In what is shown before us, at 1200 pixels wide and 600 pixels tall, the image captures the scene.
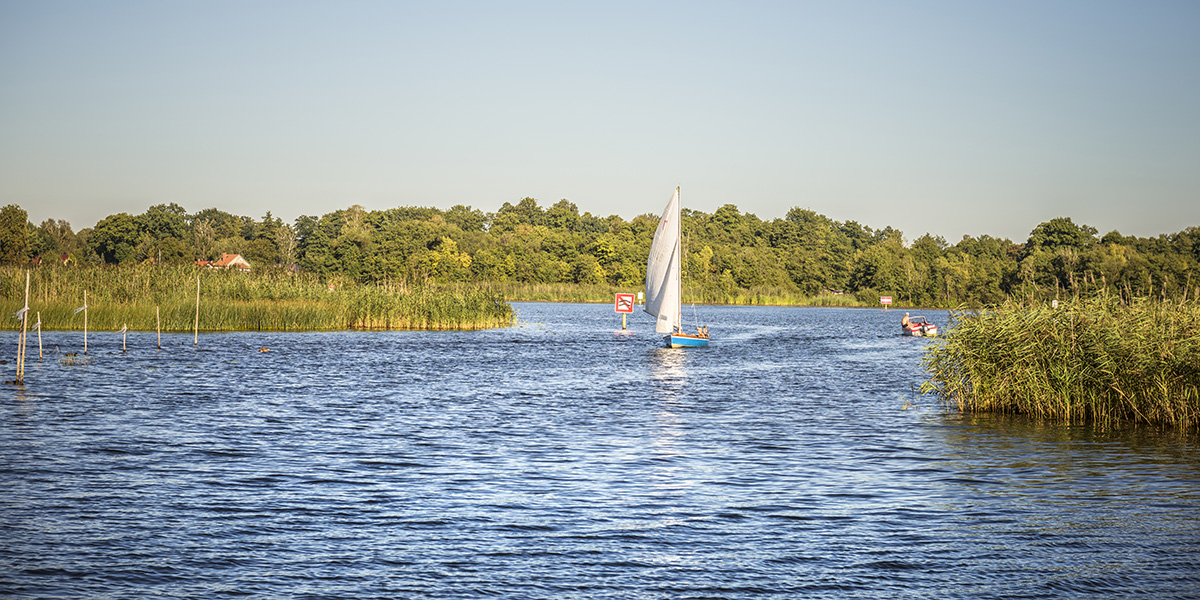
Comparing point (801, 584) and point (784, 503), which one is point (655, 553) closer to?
point (801, 584)

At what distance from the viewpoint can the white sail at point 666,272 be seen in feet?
169

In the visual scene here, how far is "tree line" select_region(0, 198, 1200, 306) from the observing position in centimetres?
14425

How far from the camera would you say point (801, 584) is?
1134 centimetres

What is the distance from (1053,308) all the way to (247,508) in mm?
20645

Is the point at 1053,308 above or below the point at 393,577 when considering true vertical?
above

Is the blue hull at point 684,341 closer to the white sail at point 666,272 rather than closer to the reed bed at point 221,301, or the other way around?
the white sail at point 666,272

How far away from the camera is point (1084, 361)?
24.5 m

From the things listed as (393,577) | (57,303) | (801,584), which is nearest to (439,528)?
(393,577)

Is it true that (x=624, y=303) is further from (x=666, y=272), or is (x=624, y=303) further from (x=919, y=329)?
(x=919, y=329)

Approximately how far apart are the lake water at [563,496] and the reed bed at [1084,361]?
123 centimetres

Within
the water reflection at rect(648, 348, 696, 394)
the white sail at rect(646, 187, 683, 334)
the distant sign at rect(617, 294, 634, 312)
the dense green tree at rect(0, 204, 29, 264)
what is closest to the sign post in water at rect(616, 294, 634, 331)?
the distant sign at rect(617, 294, 634, 312)

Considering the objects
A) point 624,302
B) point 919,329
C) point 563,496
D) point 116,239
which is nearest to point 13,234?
point 116,239

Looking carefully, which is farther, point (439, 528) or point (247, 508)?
point (247, 508)

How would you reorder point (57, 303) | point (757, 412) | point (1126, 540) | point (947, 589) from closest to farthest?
point (947, 589)
point (1126, 540)
point (757, 412)
point (57, 303)
